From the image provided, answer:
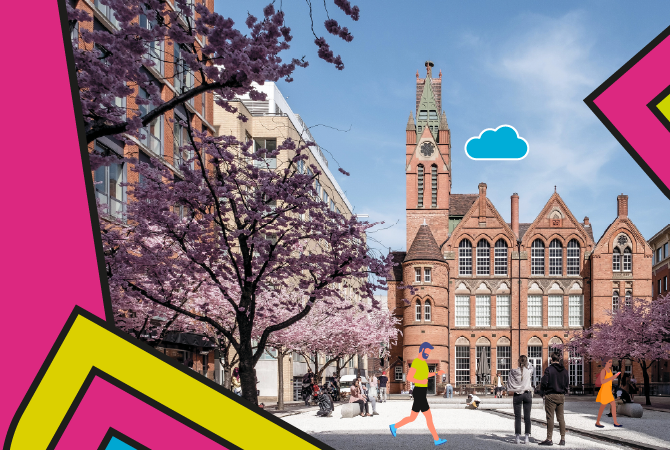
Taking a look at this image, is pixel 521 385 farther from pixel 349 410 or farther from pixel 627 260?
pixel 627 260

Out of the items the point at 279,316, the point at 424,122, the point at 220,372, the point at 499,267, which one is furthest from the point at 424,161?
the point at 279,316

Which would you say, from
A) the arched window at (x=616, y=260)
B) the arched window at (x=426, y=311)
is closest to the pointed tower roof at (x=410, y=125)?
the arched window at (x=426, y=311)

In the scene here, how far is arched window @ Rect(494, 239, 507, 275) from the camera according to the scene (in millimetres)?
65875

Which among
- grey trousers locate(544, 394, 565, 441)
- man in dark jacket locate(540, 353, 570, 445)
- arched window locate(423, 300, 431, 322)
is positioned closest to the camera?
man in dark jacket locate(540, 353, 570, 445)

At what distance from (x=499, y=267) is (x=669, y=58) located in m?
60.3

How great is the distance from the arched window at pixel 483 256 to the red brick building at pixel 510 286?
9 cm

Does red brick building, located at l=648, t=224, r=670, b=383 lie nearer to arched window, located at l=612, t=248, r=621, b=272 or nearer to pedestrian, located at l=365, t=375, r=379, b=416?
arched window, located at l=612, t=248, r=621, b=272

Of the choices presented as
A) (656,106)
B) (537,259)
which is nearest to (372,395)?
(656,106)

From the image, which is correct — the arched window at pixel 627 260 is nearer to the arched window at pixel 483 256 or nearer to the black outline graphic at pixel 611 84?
the arched window at pixel 483 256

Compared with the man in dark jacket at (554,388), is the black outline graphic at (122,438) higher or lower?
lower

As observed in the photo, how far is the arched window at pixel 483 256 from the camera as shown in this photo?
66.2 metres

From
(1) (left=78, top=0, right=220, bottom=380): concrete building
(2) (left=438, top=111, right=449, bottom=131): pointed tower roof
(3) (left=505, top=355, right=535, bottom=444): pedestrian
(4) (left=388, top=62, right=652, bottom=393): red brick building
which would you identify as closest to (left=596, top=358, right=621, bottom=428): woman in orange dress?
(3) (left=505, top=355, right=535, bottom=444): pedestrian

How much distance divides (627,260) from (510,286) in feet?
32.1

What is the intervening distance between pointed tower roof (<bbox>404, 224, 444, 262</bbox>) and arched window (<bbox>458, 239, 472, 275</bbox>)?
1821mm
